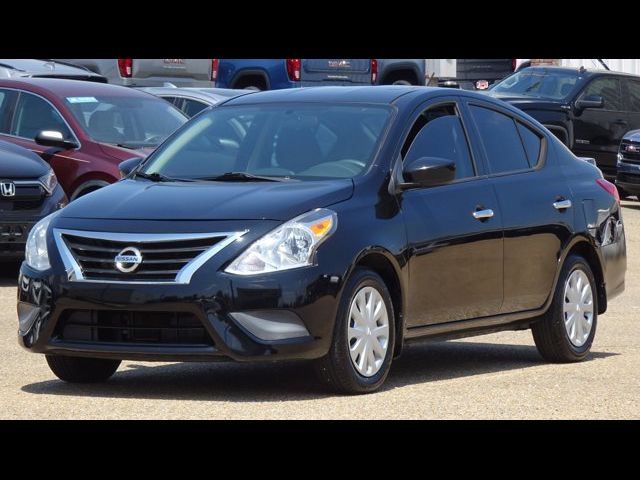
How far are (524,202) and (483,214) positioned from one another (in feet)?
1.95

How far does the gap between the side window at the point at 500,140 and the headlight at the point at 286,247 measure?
6.72 ft

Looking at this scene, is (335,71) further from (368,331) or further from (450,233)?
(368,331)

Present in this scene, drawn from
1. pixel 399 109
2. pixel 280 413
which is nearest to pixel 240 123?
A: pixel 399 109

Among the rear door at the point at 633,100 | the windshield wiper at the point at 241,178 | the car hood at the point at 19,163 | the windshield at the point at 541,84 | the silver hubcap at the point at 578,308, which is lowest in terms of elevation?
the rear door at the point at 633,100

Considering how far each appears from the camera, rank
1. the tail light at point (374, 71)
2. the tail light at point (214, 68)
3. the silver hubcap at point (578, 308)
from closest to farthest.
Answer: the silver hubcap at point (578, 308) → the tail light at point (214, 68) → the tail light at point (374, 71)

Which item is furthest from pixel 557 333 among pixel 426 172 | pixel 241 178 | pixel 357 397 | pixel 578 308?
pixel 241 178

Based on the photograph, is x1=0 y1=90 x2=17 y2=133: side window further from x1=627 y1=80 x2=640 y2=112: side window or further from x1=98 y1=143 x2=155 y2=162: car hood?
x1=627 y1=80 x2=640 y2=112: side window

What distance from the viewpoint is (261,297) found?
7.76m

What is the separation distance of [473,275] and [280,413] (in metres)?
2.11

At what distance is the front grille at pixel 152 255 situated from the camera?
7793mm

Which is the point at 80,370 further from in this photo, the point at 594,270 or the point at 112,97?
the point at 112,97

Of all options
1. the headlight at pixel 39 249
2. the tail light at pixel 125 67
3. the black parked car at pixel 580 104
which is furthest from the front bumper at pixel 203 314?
the black parked car at pixel 580 104

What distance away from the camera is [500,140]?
393 inches

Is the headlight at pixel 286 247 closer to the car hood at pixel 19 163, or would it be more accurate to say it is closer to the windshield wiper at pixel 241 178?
the windshield wiper at pixel 241 178
